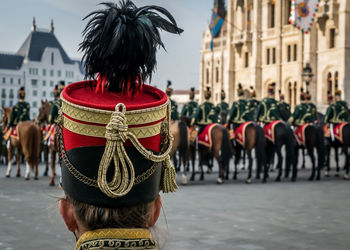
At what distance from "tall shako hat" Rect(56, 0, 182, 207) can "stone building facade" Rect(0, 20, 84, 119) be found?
95.5 meters

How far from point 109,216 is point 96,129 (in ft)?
1.20

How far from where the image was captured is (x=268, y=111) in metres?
15.0

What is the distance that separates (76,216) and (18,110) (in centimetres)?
1254

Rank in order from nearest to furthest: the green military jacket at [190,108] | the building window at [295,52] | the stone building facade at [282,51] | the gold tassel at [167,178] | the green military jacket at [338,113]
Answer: the gold tassel at [167,178] → the green military jacket at [338,113] → the green military jacket at [190,108] → the stone building facade at [282,51] → the building window at [295,52]

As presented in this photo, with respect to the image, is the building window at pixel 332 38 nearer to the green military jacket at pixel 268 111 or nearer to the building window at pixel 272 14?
the building window at pixel 272 14

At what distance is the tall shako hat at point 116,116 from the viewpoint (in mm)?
2094

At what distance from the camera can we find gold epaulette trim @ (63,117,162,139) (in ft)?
7.03

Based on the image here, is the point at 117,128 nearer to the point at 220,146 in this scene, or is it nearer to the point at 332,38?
the point at 220,146

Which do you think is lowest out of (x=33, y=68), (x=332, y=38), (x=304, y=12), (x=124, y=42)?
(x=124, y=42)

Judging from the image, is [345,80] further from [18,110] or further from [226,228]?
[226,228]

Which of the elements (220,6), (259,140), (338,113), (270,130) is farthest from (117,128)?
(220,6)

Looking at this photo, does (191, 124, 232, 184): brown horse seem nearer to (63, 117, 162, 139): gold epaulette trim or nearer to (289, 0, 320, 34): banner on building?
(63, 117, 162, 139): gold epaulette trim

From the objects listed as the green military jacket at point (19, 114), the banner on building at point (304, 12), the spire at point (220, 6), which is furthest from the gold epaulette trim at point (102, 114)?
the spire at point (220, 6)

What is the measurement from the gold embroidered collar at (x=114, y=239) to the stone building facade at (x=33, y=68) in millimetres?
95721
